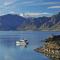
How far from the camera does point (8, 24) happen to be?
21.6 m

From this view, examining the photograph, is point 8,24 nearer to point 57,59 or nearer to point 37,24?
point 37,24

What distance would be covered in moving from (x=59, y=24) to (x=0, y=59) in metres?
8.18

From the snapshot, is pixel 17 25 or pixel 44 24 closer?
pixel 44 24

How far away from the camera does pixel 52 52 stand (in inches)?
532

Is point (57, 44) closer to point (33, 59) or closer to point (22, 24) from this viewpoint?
point (33, 59)

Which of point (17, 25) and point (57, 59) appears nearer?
point (57, 59)

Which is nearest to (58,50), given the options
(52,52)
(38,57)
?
(52,52)

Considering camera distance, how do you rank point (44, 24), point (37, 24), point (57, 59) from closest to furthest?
point (57, 59)
point (44, 24)
point (37, 24)

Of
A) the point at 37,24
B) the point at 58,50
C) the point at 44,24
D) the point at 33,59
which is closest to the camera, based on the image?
the point at 33,59

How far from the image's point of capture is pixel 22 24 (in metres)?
21.4

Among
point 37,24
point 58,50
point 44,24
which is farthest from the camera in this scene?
point 37,24

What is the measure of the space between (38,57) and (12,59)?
4.23ft

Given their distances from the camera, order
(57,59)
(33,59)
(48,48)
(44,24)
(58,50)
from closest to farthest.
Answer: (57,59)
(33,59)
(58,50)
(48,48)
(44,24)

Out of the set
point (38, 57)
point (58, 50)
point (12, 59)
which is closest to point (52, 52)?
point (58, 50)
